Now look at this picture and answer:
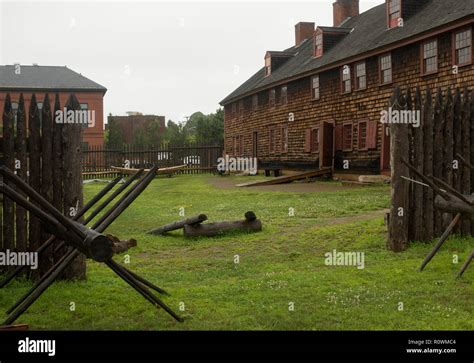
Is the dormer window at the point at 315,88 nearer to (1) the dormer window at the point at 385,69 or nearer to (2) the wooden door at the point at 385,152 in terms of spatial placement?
(1) the dormer window at the point at 385,69

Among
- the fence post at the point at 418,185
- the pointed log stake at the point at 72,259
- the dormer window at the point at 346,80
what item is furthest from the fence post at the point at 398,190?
the dormer window at the point at 346,80

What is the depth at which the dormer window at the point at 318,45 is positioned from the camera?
3275cm

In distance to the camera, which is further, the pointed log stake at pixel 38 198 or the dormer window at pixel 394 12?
the dormer window at pixel 394 12

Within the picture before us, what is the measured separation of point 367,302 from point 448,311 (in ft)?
2.94

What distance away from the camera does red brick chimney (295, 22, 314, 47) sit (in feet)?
140

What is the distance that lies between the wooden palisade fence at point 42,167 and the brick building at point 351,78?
1607 centimetres

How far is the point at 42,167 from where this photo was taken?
755 centimetres

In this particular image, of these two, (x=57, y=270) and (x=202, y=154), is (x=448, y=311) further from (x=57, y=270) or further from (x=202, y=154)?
(x=202, y=154)

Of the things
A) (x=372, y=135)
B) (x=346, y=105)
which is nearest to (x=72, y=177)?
(x=372, y=135)

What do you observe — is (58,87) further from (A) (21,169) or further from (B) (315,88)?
(A) (21,169)

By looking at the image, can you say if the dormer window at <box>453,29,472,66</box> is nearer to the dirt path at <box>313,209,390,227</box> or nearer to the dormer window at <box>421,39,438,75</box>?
the dormer window at <box>421,39,438,75</box>
